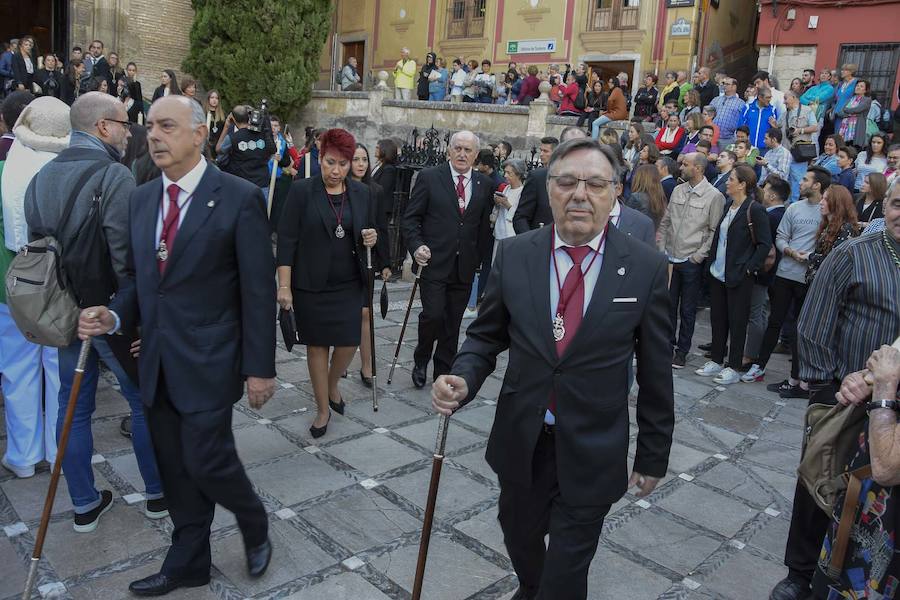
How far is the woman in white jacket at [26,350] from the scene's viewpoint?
153 inches

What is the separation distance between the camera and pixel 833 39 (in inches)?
735

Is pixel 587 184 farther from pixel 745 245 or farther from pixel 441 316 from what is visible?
pixel 745 245

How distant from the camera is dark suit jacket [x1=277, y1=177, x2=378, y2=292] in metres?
4.95

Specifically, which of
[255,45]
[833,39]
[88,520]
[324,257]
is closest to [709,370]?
[324,257]

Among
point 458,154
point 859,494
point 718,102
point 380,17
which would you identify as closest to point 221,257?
point 859,494

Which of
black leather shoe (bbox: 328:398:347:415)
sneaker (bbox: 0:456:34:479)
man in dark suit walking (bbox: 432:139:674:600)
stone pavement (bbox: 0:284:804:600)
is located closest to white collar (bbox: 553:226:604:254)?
man in dark suit walking (bbox: 432:139:674:600)

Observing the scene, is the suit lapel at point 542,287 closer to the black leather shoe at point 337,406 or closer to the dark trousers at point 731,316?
the black leather shoe at point 337,406

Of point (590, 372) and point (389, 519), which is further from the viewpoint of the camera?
point (389, 519)

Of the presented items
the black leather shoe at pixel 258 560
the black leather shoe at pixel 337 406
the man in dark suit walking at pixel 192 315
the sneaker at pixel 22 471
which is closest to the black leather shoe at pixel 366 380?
the black leather shoe at pixel 337 406

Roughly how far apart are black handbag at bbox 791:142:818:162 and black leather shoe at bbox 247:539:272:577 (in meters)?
10.9

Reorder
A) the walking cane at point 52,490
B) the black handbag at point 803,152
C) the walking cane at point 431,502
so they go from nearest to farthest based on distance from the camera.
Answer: the walking cane at point 431,502 → the walking cane at point 52,490 → the black handbag at point 803,152

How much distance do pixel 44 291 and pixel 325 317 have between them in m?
1.88

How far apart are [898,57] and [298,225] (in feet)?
59.6

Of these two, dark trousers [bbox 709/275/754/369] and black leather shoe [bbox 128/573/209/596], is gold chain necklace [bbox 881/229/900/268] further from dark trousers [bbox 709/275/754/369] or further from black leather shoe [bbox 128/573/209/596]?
dark trousers [bbox 709/275/754/369]
